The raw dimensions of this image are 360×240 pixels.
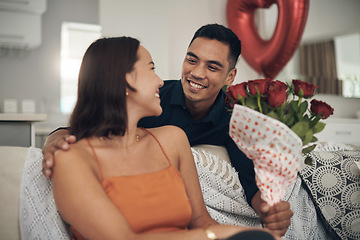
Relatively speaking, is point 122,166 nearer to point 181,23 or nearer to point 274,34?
point 274,34

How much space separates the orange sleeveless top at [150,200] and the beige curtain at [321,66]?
361 centimetres

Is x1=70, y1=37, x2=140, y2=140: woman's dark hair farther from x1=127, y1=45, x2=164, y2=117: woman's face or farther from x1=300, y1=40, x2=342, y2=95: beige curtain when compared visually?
x1=300, y1=40, x2=342, y2=95: beige curtain

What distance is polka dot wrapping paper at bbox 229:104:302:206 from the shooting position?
3.35ft

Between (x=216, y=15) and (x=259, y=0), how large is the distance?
0.56 m

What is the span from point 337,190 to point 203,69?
2.84 feet

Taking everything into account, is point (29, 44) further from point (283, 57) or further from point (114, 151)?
point (114, 151)

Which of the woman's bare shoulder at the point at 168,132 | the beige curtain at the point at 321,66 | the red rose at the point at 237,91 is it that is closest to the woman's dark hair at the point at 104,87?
the woman's bare shoulder at the point at 168,132

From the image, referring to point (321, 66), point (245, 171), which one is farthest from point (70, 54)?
point (245, 171)

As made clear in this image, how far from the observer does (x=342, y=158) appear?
166cm

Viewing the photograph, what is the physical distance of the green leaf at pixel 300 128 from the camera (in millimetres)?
1070

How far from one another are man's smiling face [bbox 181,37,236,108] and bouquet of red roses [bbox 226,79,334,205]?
0.64 m

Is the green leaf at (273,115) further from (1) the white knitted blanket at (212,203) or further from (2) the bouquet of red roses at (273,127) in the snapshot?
(1) the white knitted blanket at (212,203)

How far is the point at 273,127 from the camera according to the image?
40.0 inches

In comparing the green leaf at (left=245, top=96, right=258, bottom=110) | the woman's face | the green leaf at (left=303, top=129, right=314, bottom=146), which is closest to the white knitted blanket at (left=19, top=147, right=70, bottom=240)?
the woman's face
